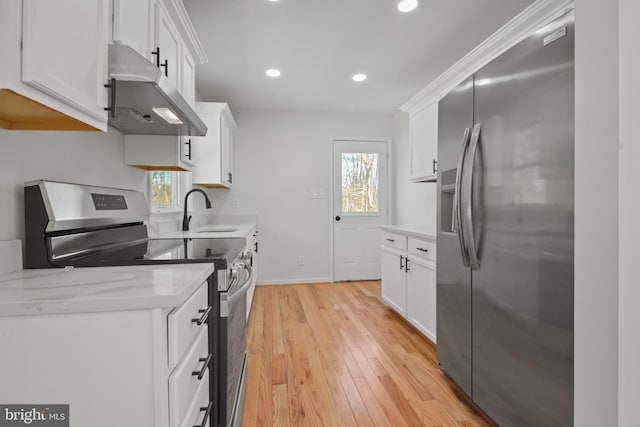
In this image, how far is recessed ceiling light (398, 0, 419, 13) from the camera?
84.0 inches

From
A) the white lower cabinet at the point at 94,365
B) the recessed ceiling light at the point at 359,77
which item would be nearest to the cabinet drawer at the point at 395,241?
the recessed ceiling light at the point at 359,77

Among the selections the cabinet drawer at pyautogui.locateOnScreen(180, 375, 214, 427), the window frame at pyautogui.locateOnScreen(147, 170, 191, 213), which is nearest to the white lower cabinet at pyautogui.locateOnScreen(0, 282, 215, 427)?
the cabinet drawer at pyautogui.locateOnScreen(180, 375, 214, 427)

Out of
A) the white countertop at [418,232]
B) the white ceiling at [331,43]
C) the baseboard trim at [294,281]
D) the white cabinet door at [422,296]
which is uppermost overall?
the white ceiling at [331,43]

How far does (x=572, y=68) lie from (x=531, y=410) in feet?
4.31

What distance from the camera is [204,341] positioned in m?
1.08

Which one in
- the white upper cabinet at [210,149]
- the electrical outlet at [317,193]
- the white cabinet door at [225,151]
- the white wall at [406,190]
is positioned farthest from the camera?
the electrical outlet at [317,193]

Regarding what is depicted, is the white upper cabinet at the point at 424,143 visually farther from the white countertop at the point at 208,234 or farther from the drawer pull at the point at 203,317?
the drawer pull at the point at 203,317

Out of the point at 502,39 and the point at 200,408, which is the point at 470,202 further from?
the point at 200,408

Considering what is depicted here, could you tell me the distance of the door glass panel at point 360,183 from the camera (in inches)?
183

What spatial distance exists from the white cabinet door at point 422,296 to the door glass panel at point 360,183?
198cm

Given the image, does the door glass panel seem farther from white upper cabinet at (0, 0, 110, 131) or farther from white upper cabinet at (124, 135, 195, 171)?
white upper cabinet at (0, 0, 110, 131)

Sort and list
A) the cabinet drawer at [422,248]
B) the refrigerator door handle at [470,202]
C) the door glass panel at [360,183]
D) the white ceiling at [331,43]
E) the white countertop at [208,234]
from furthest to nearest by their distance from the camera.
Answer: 1. the door glass panel at [360,183]
2. the cabinet drawer at [422,248]
3. the white ceiling at [331,43]
4. the white countertop at [208,234]
5. the refrigerator door handle at [470,202]

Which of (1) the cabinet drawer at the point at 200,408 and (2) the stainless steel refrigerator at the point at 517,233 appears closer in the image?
(1) the cabinet drawer at the point at 200,408

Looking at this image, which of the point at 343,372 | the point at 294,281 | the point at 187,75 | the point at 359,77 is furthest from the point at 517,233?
the point at 294,281
